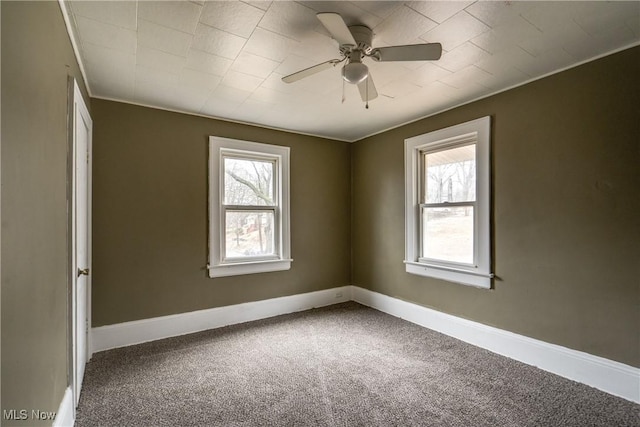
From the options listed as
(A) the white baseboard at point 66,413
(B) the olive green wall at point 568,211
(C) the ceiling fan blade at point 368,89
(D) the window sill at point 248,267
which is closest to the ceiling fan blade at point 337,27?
(C) the ceiling fan blade at point 368,89

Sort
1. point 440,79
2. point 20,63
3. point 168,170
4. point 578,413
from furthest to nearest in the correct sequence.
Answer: point 168,170 < point 440,79 < point 578,413 < point 20,63

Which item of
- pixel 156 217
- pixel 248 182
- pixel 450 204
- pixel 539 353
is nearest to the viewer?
pixel 539 353

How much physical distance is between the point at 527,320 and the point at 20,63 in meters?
3.53

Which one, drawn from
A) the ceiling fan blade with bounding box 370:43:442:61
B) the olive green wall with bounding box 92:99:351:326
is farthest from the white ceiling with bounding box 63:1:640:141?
the olive green wall with bounding box 92:99:351:326

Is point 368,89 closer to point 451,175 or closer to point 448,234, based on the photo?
point 451,175

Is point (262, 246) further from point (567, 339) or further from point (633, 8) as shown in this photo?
point (633, 8)

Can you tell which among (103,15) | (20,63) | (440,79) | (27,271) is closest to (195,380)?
(27,271)

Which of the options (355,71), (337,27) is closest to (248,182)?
(355,71)

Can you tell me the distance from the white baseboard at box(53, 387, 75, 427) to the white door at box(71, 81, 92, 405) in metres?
0.11

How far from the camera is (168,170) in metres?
3.18

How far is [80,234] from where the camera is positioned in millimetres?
2275

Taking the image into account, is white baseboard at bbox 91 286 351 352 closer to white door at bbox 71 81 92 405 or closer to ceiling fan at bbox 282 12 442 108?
white door at bbox 71 81 92 405

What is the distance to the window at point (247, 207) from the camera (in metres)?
3.43

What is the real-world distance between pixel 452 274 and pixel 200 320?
2.72 meters
